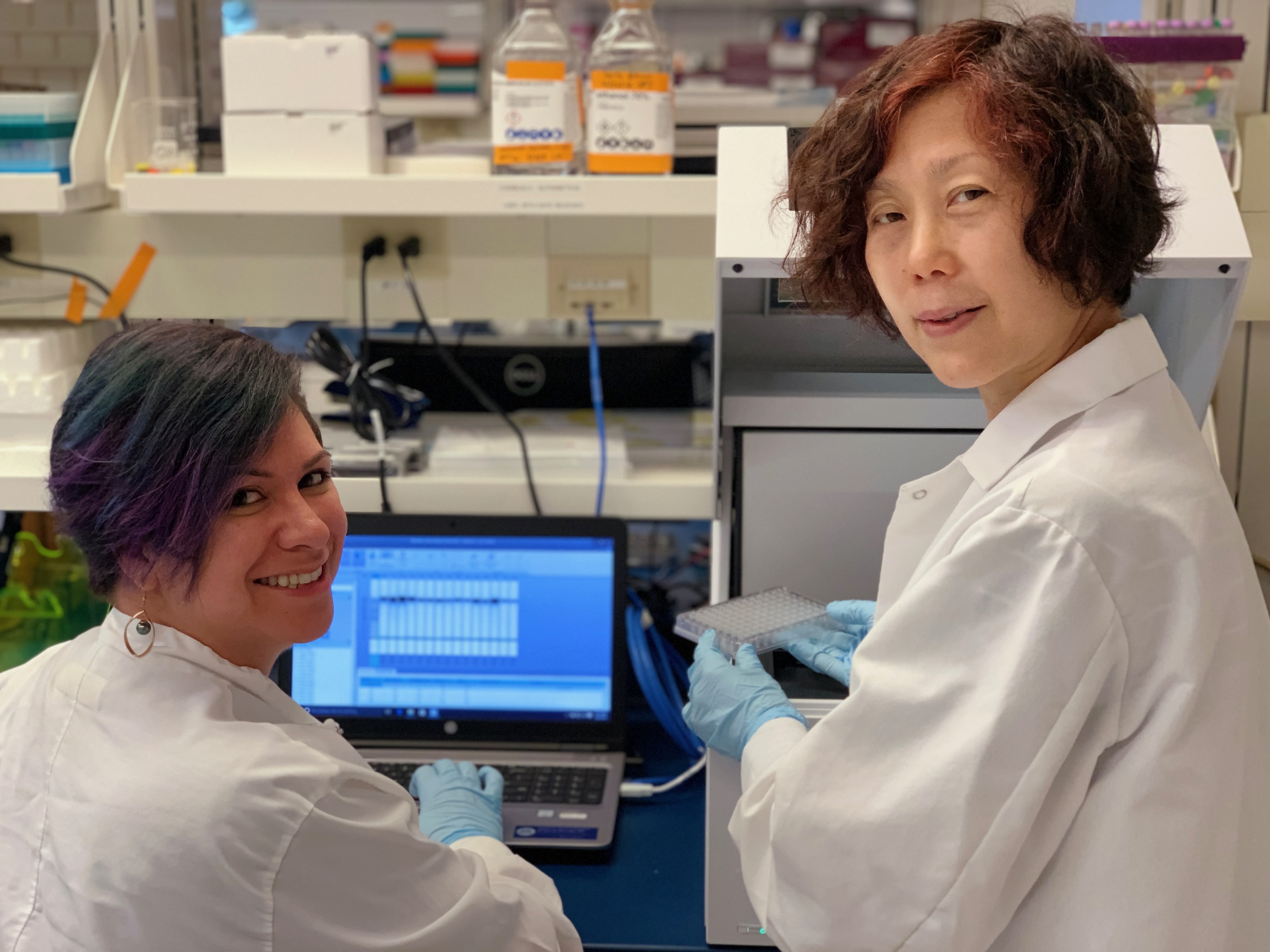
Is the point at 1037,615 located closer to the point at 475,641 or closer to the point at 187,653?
the point at 187,653

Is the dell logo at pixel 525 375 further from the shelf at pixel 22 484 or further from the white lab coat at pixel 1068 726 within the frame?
the white lab coat at pixel 1068 726

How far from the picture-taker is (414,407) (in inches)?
65.2

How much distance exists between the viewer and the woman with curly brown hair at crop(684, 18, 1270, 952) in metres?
0.72

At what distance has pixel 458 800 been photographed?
3.97 feet

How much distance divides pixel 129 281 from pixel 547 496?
684 mm

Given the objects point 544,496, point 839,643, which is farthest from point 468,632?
point 839,643

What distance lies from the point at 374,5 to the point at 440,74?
610 millimetres

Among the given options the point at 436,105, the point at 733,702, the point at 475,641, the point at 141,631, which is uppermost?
the point at 436,105

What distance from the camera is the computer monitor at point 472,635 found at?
1.47m

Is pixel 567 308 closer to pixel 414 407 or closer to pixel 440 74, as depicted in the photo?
pixel 414 407

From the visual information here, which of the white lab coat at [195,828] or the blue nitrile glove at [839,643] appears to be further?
the blue nitrile glove at [839,643]

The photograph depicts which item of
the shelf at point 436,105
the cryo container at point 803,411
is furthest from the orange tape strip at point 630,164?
the shelf at point 436,105

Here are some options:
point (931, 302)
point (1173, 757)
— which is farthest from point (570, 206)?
point (1173, 757)

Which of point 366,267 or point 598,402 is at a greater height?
point 366,267
